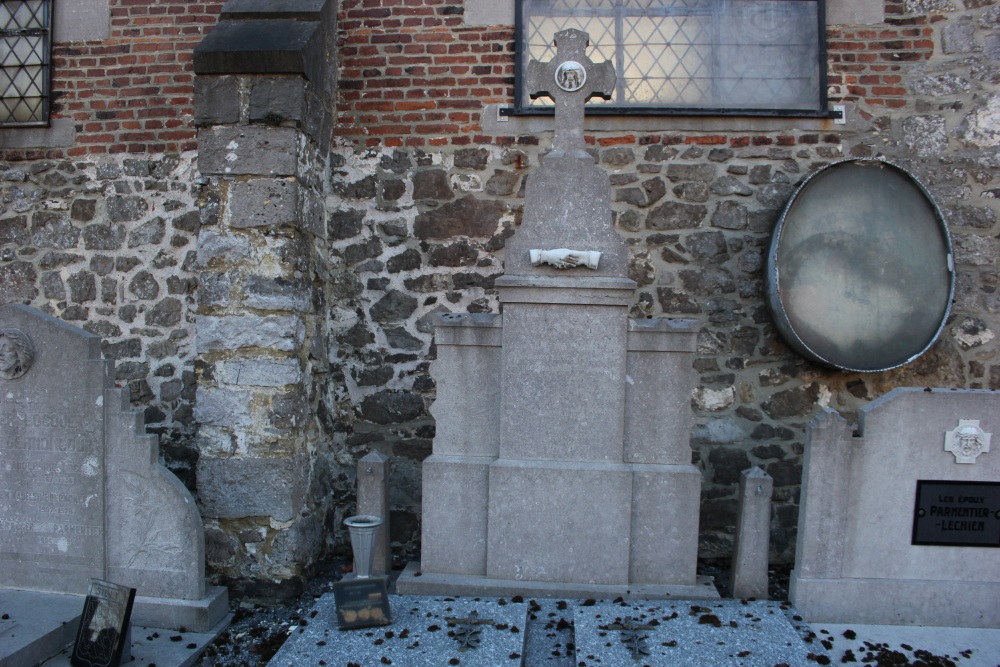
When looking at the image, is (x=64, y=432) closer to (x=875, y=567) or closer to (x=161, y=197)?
(x=161, y=197)

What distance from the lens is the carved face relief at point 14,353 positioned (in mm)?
3766

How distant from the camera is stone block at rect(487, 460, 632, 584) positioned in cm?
381

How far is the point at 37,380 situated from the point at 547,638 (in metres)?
2.87

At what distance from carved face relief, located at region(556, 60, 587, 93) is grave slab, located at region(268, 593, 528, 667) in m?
2.68

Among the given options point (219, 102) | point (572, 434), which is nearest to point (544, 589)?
point (572, 434)

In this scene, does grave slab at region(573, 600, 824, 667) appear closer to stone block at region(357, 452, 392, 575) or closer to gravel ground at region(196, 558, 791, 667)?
gravel ground at region(196, 558, 791, 667)

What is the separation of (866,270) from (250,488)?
160 inches

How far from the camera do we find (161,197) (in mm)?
5270

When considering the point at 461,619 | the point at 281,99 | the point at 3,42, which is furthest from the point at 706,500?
the point at 3,42

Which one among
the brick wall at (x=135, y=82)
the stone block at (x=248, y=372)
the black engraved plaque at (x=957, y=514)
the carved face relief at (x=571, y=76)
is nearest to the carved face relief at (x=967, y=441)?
the black engraved plaque at (x=957, y=514)

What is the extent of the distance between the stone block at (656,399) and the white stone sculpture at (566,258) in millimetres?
394

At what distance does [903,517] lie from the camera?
145 inches

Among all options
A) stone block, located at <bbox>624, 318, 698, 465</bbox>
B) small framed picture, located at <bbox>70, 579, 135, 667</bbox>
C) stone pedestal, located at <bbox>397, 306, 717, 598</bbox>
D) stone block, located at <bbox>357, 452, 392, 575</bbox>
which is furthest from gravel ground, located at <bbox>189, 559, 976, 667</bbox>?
stone block, located at <bbox>624, 318, 698, 465</bbox>

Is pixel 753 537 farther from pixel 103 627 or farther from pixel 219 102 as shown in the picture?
pixel 219 102
